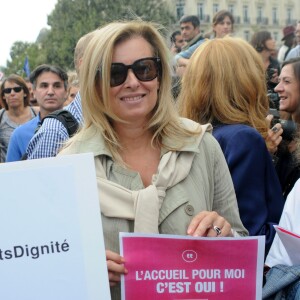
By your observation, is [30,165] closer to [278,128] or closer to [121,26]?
[121,26]

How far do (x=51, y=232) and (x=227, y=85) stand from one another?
1392mm

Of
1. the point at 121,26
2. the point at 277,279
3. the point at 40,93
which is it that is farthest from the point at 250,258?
the point at 40,93

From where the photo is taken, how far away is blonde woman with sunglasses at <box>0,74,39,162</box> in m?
7.37

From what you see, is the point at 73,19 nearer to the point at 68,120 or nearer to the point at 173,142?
the point at 68,120

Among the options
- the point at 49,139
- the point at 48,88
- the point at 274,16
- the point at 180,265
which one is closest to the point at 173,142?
the point at 180,265

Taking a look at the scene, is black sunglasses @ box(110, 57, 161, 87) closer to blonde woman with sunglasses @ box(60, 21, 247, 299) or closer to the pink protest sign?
blonde woman with sunglasses @ box(60, 21, 247, 299)

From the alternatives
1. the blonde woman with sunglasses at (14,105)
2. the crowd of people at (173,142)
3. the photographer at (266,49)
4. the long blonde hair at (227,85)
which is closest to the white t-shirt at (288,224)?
the crowd of people at (173,142)

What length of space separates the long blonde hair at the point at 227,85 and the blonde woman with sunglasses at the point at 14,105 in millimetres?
4562

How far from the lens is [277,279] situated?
2.18m

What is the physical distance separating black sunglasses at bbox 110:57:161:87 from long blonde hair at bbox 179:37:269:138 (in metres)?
0.70

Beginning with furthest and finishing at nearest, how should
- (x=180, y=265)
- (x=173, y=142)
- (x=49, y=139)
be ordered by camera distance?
(x=49, y=139), (x=173, y=142), (x=180, y=265)

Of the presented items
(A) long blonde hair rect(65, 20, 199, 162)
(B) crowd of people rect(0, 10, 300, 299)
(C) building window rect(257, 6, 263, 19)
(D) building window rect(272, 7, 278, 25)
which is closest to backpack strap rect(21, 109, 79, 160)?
(B) crowd of people rect(0, 10, 300, 299)

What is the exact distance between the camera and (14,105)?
24.4ft

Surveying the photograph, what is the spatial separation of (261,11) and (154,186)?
3029 inches
